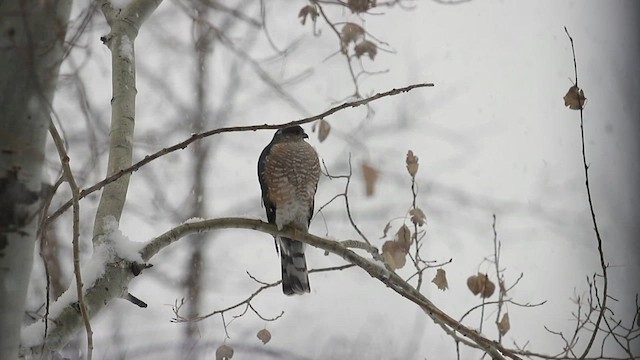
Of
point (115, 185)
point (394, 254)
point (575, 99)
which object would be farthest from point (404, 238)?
point (115, 185)

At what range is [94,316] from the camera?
1386 millimetres

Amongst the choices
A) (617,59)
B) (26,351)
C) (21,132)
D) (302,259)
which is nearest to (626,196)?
(617,59)

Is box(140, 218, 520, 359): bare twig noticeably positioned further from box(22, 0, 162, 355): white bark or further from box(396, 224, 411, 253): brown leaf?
box(396, 224, 411, 253): brown leaf

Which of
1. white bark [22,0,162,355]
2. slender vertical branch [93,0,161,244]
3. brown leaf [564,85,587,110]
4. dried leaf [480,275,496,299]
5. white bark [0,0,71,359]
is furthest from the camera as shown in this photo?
dried leaf [480,275,496,299]

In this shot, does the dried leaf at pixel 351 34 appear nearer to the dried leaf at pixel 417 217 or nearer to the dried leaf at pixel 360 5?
the dried leaf at pixel 360 5

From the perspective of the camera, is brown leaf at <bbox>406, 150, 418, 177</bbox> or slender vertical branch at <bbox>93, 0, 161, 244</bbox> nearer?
slender vertical branch at <bbox>93, 0, 161, 244</bbox>

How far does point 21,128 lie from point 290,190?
1.90 metres

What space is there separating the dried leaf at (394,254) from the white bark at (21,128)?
1.67 m

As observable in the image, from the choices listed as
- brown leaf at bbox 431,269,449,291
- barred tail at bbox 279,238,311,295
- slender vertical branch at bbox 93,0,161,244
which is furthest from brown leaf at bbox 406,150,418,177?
slender vertical branch at bbox 93,0,161,244

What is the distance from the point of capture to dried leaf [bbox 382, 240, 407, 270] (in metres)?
2.28

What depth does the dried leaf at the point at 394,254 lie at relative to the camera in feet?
7.47

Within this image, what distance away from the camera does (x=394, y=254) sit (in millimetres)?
2307

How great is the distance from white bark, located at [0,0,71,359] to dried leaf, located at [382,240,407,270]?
65.6 inches

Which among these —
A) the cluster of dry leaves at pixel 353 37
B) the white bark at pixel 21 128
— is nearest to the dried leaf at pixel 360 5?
the cluster of dry leaves at pixel 353 37
